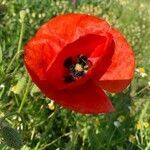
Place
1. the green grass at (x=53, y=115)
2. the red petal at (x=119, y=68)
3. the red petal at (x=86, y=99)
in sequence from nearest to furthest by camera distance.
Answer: the red petal at (x=86, y=99)
the red petal at (x=119, y=68)
the green grass at (x=53, y=115)

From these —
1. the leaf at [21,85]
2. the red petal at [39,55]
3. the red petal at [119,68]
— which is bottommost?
the leaf at [21,85]

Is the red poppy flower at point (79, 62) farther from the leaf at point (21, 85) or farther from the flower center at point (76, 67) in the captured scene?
the leaf at point (21, 85)

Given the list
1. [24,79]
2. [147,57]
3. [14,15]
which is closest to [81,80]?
[24,79]

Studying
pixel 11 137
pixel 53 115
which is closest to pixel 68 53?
pixel 11 137

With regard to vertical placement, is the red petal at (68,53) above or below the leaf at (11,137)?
above

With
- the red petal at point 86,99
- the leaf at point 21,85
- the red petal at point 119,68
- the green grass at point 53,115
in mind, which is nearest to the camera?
the red petal at point 86,99

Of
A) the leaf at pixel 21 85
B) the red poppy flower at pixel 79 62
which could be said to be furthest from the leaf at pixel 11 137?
the leaf at pixel 21 85

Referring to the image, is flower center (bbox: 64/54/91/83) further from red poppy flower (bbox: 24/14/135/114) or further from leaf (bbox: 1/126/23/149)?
leaf (bbox: 1/126/23/149)
